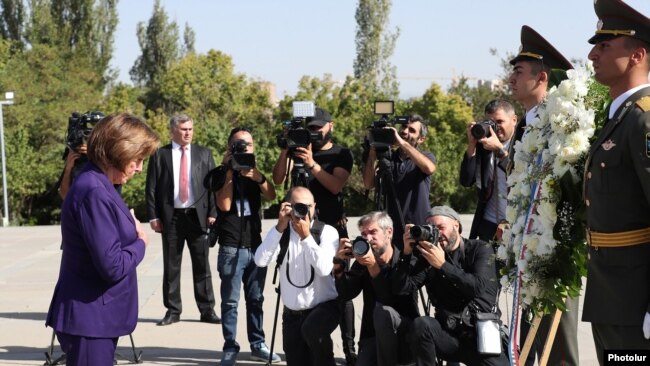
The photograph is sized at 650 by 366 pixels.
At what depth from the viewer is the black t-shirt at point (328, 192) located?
762 centimetres

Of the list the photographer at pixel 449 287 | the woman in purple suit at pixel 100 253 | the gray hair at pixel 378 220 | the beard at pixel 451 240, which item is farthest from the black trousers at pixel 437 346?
the woman in purple suit at pixel 100 253

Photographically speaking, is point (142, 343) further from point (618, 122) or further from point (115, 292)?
point (618, 122)

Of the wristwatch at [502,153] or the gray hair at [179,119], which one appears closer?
the wristwatch at [502,153]

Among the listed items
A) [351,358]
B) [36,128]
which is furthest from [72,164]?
[36,128]

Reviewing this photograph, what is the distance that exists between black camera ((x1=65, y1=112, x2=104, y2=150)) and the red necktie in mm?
1203

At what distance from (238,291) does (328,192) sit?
103cm

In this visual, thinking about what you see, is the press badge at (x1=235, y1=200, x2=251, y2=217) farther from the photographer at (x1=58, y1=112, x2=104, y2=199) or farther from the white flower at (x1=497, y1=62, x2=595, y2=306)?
the white flower at (x1=497, y1=62, x2=595, y2=306)

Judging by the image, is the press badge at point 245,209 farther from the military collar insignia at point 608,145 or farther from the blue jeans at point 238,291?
the military collar insignia at point 608,145

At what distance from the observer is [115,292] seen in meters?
4.32

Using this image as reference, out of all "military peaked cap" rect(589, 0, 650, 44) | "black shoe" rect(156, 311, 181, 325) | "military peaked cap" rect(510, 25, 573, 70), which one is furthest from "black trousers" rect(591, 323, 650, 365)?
"black shoe" rect(156, 311, 181, 325)

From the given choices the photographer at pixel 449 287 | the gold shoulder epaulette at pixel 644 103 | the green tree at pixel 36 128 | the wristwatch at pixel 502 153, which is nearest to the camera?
the gold shoulder epaulette at pixel 644 103

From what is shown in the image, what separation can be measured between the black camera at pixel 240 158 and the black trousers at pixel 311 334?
1410 millimetres

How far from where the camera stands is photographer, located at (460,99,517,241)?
22.2 feet

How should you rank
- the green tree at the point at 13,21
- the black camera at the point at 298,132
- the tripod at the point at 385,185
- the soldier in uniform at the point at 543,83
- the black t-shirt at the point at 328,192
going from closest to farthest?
the soldier in uniform at the point at 543,83 < the tripod at the point at 385,185 < the black camera at the point at 298,132 < the black t-shirt at the point at 328,192 < the green tree at the point at 13,21
